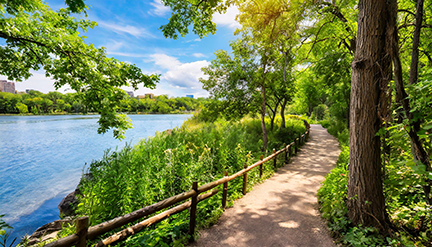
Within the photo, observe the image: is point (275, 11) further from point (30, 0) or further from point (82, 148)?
point (82, 148)

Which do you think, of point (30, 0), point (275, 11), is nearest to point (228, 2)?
point (275, 11)

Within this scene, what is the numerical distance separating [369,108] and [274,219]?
308 cm

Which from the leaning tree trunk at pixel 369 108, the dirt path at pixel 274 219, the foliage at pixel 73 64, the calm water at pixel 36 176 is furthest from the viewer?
the calm water at pixel 36 176

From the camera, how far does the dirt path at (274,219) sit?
3695mm

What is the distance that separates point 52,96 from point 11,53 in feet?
277

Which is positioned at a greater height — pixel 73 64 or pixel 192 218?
pixel 73 64

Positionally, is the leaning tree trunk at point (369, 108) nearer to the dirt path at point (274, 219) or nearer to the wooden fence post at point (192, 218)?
the dirt path at point (274, 219)

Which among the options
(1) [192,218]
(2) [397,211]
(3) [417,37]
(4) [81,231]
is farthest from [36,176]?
(3) [417,37]

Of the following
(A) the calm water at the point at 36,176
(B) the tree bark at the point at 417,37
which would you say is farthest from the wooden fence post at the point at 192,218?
(B) the tree bark at the point at 417,37

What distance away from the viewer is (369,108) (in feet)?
11.2

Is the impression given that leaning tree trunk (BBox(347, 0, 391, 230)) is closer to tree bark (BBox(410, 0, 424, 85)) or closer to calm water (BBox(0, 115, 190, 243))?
tree bark (BBox(410, 0, 424, 85))

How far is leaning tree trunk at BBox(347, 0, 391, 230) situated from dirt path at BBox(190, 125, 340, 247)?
3.23 feet

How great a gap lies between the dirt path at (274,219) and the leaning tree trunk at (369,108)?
38.7 inches

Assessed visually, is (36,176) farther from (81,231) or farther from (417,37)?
(417,37)
